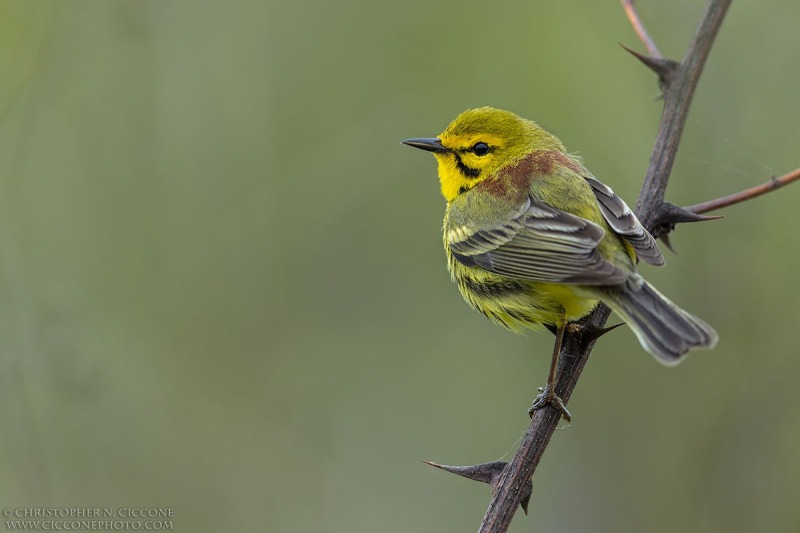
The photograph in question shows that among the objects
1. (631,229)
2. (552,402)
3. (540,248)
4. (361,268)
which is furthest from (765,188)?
(361,268)

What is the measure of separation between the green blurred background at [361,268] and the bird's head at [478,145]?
121 cm

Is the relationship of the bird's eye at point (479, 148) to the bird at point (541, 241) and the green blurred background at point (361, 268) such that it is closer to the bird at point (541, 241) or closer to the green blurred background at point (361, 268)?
the bird at point (541, 241)

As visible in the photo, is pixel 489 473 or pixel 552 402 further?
pixel 552 402

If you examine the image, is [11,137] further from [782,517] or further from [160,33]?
[782,517]

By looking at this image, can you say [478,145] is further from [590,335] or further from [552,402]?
[552,402]

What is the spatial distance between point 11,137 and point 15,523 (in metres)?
2.00

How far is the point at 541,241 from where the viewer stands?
4.32 m

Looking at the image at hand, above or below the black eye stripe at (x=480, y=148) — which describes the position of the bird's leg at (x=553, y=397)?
below

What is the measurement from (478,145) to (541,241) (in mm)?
985

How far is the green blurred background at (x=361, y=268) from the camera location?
5.21 m

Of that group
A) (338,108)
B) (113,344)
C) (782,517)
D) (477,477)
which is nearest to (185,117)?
(338,108)

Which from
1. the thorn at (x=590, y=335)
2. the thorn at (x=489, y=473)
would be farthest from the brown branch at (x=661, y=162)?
the thorn at (x=489, y=473)

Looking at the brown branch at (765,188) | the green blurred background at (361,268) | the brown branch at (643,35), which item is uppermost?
the brown branch at (643,35)

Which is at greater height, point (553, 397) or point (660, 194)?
point (660, 194)
